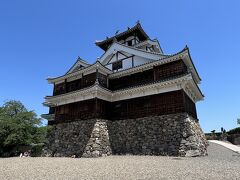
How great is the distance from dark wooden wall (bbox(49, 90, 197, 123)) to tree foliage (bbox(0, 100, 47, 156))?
5624 millimetres

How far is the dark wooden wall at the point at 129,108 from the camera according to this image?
58.3ft

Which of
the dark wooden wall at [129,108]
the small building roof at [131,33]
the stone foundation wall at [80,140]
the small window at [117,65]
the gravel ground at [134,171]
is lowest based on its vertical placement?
the gravel ground at [134,171]

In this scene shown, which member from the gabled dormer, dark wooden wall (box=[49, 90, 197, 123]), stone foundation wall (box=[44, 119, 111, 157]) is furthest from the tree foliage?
the gabled dormer

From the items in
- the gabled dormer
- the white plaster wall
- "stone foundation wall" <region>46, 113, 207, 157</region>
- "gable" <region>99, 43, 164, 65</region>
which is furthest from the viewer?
the gabled dormer

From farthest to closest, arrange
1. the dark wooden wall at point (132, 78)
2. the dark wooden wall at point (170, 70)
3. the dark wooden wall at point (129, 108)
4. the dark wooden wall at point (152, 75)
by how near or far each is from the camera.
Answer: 1. the dark wooden wall at point (132, 78)
2. the dark wooden wall at point (152, 75)
3. the dark wooden wall at point (170, 70)
4. the dark wooden wall at point (129, 108)

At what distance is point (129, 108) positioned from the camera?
20.4 metres

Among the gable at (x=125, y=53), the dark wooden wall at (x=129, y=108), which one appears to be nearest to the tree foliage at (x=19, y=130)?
the dark wooden wall at (x=129, y=108)

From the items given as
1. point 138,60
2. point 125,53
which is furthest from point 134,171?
point 125,53

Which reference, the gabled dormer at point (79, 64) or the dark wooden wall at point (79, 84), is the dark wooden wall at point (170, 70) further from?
the gabled dormer at point (79, 64)

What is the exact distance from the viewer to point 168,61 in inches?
750

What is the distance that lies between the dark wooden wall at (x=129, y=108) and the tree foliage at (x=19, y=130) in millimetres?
5624

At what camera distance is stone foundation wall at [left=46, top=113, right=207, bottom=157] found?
53.6 ft

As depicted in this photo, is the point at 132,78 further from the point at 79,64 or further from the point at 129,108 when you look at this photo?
the point at 79,64

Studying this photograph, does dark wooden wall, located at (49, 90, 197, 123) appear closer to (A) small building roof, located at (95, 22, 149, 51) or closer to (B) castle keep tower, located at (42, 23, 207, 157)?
(B) castle keep tower, located at (42, 23, 207, 157)
